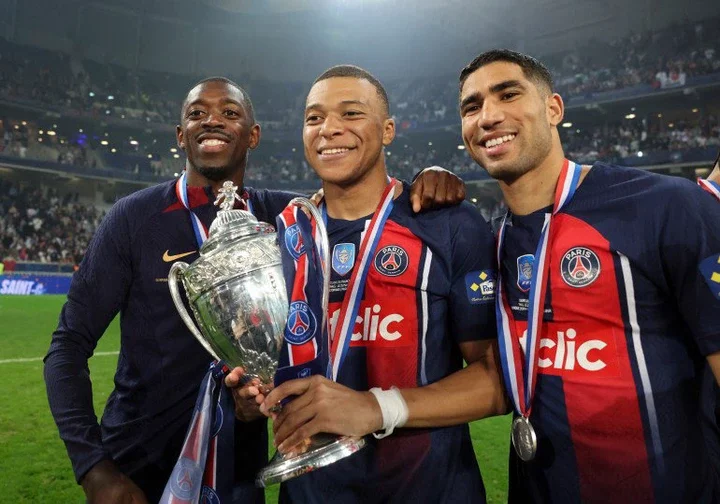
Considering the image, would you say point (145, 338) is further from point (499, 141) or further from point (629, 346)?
point (629, 346)

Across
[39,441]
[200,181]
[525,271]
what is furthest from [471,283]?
[39,441]

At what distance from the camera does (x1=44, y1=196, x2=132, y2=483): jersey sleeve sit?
5.47 feet

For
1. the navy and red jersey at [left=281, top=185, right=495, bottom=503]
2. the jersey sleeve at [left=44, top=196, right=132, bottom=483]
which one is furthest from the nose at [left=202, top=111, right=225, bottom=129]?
the navy and red jersey at [left=281, top=185, right=495, bottom=503]

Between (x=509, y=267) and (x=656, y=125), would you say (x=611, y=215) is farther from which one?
(x=656, y=125)

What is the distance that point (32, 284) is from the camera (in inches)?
679

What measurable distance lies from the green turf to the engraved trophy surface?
7.83ft

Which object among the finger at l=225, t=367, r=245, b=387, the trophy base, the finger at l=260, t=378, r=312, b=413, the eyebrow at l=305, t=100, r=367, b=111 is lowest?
the trophy base

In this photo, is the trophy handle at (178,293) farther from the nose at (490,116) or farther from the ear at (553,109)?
the ear at (553,109)

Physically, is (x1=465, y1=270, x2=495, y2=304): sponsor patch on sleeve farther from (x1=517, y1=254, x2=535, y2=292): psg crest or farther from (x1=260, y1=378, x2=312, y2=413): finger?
(x1=260, y1=378, x2=312, y2=413): finger

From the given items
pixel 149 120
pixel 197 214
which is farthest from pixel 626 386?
pixel 149 120

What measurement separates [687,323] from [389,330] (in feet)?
2.89

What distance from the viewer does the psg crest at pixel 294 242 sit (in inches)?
60.2

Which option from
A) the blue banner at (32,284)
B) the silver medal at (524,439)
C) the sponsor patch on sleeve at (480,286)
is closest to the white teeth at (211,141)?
the sponsor patch on sleeve at (480,286)

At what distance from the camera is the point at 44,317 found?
10961mm
